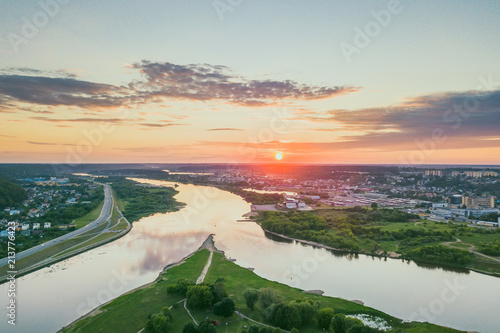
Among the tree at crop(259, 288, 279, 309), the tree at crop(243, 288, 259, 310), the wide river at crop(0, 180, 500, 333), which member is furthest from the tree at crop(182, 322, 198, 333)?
the wide river at crop(0, 180, 500, 333)

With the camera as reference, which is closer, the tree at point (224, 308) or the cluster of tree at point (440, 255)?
the tree at point (224, 308)

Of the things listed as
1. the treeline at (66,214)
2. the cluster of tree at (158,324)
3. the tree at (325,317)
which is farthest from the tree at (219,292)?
the treeline at (66,214)

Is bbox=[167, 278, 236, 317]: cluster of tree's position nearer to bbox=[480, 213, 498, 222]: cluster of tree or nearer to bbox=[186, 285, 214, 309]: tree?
bbox=[186, 285, 214, 309]: tree

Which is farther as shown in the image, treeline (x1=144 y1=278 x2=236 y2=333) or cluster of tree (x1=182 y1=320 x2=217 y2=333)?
treeline (x1=144 y1=278 x2=236 y2=333)

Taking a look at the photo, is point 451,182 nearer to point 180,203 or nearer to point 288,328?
point 180,203
